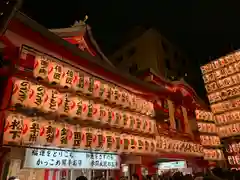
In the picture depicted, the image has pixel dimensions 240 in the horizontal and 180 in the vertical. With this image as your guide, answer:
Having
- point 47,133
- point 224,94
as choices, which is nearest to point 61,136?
point 47,133

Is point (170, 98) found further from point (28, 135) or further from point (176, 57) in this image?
point (176, 57)

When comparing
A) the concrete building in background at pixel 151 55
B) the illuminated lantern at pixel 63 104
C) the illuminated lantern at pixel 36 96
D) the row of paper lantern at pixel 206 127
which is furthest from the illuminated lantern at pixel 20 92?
the concrete building in background at pixel 151 55

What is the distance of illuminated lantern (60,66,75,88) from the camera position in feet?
27.0

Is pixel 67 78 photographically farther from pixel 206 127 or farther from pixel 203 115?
pixel 203 115

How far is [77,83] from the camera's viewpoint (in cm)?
865

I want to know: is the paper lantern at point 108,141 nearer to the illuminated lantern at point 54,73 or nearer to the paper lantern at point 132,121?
the paper lantern at point 132,121

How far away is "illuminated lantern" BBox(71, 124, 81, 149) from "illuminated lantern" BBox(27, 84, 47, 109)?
1626 millimetres

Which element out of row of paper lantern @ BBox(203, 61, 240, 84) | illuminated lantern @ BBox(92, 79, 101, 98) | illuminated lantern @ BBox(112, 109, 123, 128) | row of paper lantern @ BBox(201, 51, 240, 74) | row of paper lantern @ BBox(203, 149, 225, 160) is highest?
row of paper lantern @ BBox(201, 51, 240, 74)

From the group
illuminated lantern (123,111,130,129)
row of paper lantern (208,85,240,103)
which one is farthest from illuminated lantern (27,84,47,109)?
row of paper lantern (208,85,240,103)

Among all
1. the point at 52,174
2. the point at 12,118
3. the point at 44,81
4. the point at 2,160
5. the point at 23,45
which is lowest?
the point at 52,174

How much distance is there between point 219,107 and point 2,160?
68.3 ft

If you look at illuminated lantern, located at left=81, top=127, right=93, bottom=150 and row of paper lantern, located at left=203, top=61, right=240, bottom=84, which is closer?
illuminated lantern, located at left=81, top=127, right=93, bottom=150

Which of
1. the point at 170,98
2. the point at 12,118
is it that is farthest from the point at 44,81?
the point at 170,98

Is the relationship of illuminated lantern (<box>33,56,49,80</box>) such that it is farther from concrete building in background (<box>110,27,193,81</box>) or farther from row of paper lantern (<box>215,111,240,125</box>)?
concrete building in background (<box>110,27,193,81</box>)
